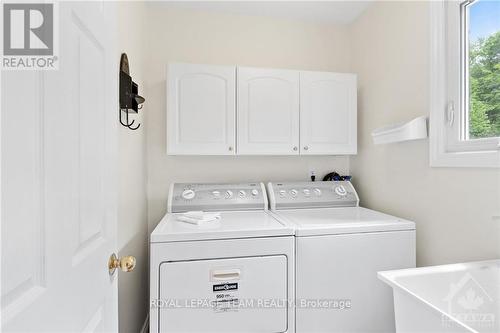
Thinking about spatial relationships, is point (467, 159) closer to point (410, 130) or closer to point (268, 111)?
point (410, 130)

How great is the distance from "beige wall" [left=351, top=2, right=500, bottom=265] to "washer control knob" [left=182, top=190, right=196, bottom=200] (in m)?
1.47

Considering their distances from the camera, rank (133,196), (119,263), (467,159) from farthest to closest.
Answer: (133,196)
(467,159)
(119,263)

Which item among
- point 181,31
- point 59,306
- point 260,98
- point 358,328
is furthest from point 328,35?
point 59,306

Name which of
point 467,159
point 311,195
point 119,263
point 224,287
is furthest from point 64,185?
point 311,195

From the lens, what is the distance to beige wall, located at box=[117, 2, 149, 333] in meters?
1.47

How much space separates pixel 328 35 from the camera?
254 centimetres

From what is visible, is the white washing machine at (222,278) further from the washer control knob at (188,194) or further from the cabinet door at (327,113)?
the cabinet door at (327,113)

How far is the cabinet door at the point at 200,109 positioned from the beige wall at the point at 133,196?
0.25m

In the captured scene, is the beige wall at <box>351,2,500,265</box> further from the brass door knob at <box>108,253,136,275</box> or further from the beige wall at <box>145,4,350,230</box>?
the brass door knob at <box>108,253,136,275</box>

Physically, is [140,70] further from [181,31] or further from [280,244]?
[280,244]

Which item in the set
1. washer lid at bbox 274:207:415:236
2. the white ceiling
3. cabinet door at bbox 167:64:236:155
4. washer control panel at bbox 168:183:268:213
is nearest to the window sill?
washer lid at bbox 274:207:415:236

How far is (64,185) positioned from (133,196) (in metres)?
1.17

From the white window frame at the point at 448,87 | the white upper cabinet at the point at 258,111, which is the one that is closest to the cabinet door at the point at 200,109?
the white upper cabinet at the point at 258,111

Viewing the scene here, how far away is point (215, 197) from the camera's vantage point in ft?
6.81
